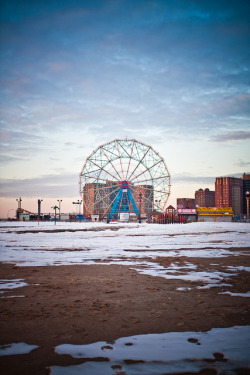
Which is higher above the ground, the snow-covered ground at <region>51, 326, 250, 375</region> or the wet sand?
the snow-covered ground at <region>51, 326, 250, 375</region>

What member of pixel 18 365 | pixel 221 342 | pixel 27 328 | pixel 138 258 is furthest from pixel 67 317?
pixel 138 258

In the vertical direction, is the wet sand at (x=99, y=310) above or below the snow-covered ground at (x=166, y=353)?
below

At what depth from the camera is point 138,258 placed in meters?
10.0

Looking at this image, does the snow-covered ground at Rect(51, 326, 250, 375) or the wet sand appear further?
the wet sand

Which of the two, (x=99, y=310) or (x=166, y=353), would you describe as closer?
(x=166, y=353)

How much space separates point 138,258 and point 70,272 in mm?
3047

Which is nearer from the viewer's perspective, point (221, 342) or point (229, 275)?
point (221, 342)

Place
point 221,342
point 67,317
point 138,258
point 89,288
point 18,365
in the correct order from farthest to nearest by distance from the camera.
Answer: point 138,258 < point 89,288 < point 67,317 < point 221,342 < point 18,365

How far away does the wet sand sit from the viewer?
344 cm

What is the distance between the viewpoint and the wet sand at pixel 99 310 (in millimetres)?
3443

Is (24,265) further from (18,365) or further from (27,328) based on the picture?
(18,365)

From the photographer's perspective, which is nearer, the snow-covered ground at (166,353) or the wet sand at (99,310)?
the snow-covered ground at (166,353)

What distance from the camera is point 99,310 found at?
15.0 feet

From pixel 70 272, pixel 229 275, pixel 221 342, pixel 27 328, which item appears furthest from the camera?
pixel 70 272
